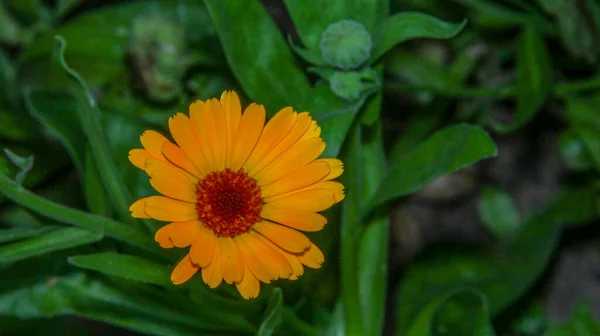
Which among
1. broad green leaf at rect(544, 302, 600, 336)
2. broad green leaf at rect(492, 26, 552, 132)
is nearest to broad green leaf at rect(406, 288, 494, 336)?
broad green leaf at rect(544, 302, 600, 336)

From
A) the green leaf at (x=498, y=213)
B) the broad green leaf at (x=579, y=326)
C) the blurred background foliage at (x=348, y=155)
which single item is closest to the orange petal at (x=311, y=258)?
the blurred background foliage at (x=348, y=155)

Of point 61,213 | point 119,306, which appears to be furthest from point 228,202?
point 119,306

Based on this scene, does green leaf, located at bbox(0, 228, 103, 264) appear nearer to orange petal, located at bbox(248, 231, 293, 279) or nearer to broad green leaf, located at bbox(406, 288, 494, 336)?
orange petal, located at bbox(248, 231, 293, 279)

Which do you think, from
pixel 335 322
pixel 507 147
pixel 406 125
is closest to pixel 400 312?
pixel 335 322

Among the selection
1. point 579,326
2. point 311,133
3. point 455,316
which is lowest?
point 579,326

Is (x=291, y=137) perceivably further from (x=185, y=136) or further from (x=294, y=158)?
(x=185, y=136)
